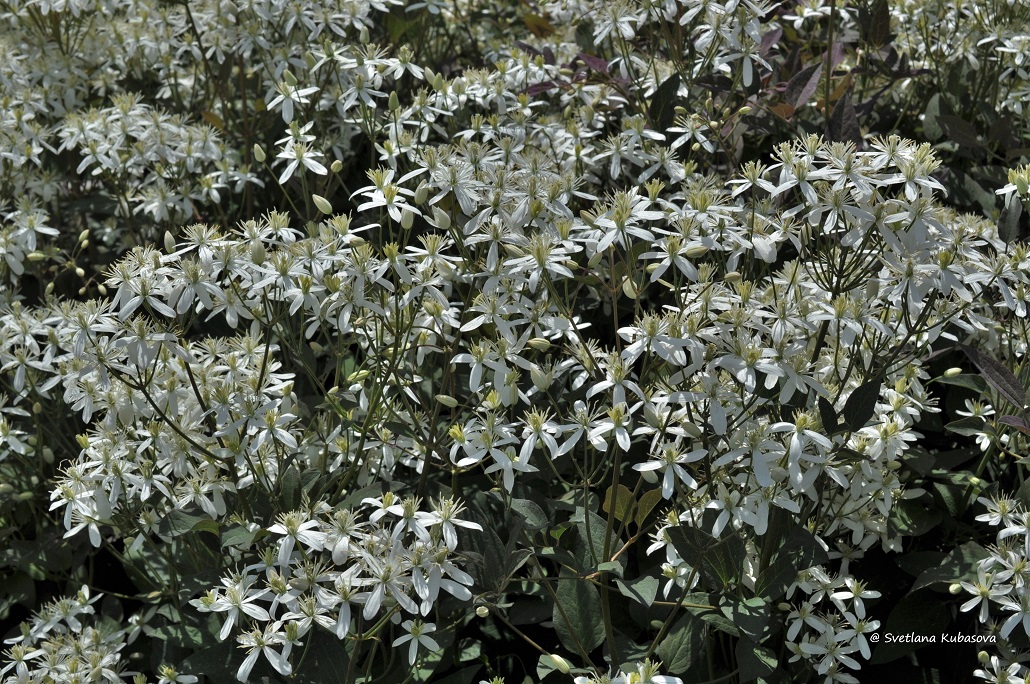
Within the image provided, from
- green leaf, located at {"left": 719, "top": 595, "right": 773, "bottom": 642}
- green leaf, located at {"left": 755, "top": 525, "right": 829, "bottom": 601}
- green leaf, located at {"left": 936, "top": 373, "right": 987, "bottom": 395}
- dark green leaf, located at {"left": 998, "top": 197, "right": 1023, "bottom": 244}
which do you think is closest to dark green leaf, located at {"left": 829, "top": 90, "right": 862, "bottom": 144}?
dark green leaf, located at {"left": 998, "top": 197, "right": 1023, "bottom": 244}

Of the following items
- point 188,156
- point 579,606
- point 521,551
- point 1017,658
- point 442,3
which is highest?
point 442,3

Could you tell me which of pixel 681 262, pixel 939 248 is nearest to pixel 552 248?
pixel 681 262

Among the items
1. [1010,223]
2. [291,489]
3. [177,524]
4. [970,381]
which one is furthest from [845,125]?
[177,524]

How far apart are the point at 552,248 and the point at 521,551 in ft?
2.22

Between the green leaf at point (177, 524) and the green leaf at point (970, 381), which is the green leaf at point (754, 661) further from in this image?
the green leaf at point (177, 524)

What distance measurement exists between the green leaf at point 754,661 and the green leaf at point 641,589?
0.71ft

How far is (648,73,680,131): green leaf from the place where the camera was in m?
2.63

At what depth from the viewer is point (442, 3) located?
132 inches

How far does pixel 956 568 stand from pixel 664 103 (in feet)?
4.72

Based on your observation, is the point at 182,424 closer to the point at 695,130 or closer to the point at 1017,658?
the point at 695,130

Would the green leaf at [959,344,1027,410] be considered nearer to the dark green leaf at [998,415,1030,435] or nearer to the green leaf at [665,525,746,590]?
the dark green leaf at [998,415,1030,435]

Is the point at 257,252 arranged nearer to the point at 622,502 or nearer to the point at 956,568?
the point at 622,502

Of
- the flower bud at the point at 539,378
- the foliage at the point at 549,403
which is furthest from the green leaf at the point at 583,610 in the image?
the flower bud at the point at 539,378

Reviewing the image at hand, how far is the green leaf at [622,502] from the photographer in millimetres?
2035
